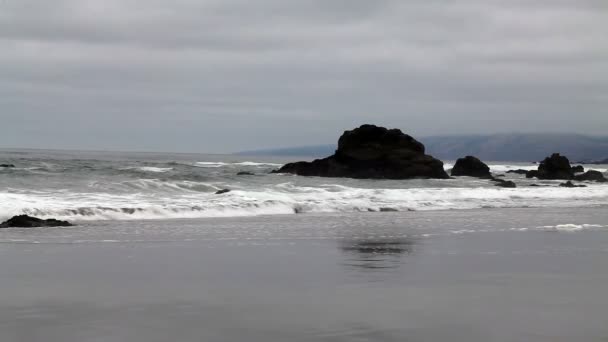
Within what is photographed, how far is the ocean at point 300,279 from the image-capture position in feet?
18.7

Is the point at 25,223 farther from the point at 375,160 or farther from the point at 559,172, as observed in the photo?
the point at 559,172

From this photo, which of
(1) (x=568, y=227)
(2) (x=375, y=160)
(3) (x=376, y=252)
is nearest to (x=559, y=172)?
(2) (x=375, y=160)

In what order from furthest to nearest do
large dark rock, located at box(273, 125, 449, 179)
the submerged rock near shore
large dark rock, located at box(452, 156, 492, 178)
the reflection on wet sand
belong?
1. large dark rock, located at box(452, 156, 492, 178)
2. the submerged rock near shore
3. large dark rock, located at box(273, 125, 449, 179)
4. the reflection on wet sand

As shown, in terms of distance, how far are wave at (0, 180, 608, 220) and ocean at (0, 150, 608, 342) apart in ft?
0.64

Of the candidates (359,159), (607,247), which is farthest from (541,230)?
(359,159)

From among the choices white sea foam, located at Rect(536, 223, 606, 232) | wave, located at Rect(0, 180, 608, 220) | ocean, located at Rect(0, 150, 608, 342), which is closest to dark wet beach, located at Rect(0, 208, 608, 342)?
ocean, located at Rect(0, 150, 608, 342)

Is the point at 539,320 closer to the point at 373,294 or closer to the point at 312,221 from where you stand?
the point at 373,294

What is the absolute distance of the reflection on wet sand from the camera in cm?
933

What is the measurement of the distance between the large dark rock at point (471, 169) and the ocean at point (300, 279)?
37360 mm

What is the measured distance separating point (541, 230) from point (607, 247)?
3.03 metres

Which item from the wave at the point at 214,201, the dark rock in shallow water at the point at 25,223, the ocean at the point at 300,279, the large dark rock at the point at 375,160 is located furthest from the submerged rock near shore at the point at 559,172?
the dark rock in shallow water at the point at 25,223

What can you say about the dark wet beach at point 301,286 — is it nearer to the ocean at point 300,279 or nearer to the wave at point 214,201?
the ocean at point 300,279

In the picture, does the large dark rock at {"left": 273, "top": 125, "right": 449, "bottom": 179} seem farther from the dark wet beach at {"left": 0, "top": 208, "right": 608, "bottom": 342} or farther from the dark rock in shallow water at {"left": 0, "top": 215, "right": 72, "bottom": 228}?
the dark wet beach at {"left": 0, "top": 208, "right": 608, "bottom": 342}

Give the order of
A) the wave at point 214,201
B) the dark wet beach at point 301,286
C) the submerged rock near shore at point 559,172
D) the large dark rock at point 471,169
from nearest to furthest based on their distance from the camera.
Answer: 1. the dark wet beach at point 301,286
2. the wave at point 214,201
3. the submerged rock near shore at point 559,172
4. the large dark rock at point 471,169
